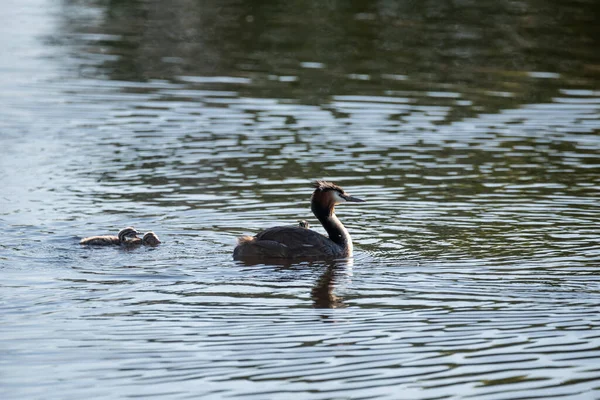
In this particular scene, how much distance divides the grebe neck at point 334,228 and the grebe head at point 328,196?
7 cm

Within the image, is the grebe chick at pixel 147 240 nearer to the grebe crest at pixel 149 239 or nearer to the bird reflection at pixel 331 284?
the grebe crest at pixel 149 239

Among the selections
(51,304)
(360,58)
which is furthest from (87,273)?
(360,58)

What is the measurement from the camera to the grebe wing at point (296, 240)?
48.8ft

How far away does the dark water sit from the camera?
10.6 metres

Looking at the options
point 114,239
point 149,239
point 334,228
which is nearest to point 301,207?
point 334,228

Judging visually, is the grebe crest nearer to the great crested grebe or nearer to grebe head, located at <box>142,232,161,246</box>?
grebe head, located at <box>142,232,161,246</box>

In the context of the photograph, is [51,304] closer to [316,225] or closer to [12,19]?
[316,225]

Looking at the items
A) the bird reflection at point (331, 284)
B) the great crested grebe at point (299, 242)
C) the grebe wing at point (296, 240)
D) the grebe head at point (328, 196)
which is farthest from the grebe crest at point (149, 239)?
the bird reflection at point (331, 284)

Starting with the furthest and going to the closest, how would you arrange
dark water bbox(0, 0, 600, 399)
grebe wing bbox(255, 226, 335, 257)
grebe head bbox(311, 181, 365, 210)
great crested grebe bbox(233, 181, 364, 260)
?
grebe head bbox(311, 181, 365, 210) → grebe wing bbox(255, 226, 335, 257) → great crested grebe bbox(233, 181, 364, 260) → dark water bbox(0, 0, 600, 399)

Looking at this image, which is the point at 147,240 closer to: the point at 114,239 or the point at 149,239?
the point at 149,239

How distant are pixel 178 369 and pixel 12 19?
32.5m

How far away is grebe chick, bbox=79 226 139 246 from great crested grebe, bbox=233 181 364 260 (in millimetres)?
1458

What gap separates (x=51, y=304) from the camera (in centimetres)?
1254

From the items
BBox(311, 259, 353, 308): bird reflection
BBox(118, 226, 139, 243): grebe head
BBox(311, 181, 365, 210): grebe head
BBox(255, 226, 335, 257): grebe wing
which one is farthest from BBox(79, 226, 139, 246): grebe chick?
BBox(311, 259, 353, 308): bird reflection
